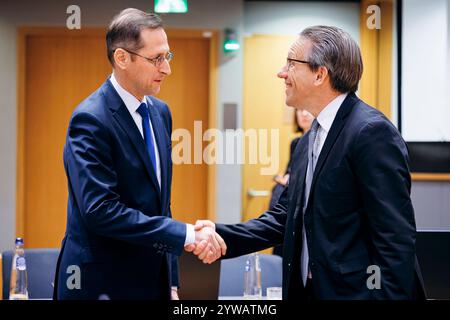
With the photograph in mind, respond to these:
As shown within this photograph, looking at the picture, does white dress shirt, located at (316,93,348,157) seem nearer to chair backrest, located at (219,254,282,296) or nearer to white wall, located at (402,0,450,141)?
chair backrest, located at (219,254,282,296)

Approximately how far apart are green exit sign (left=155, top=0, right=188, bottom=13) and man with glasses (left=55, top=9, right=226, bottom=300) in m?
2.29

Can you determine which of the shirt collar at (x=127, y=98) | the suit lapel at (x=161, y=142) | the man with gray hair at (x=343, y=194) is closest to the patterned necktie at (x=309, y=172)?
the man with gray hair at (x=343, y=194)

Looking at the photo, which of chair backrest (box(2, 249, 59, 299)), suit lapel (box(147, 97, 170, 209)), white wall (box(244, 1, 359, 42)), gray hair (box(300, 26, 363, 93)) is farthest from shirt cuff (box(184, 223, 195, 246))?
white wall (box(244, 1, 359, 42))

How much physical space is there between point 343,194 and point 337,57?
0.44 m

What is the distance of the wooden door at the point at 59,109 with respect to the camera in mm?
5191

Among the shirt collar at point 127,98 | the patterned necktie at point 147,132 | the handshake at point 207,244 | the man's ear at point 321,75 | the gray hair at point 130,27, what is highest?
the gray hair at point 130,27

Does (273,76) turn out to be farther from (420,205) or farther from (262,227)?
(262,227)

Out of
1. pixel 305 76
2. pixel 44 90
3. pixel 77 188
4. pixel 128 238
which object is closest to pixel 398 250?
pixel 305 76

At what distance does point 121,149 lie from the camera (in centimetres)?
196

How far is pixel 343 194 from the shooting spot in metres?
1.80

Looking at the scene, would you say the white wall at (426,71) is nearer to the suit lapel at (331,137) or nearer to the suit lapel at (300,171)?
the suit lapel at (300,171)

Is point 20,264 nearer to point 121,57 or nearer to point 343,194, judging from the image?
point 121,57

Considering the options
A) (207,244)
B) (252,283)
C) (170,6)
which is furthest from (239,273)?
(170,6)

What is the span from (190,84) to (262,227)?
317 centimetres
